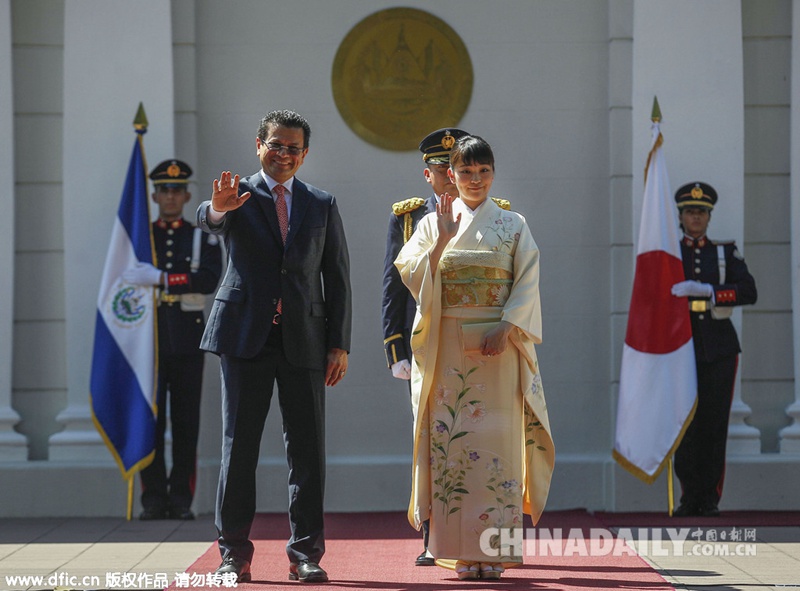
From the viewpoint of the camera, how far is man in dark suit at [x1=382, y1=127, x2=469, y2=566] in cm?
488

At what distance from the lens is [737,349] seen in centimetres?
648

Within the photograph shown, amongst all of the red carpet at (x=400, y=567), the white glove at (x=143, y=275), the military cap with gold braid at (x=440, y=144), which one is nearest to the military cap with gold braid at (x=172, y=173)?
the white glove at (x=143, y=275)

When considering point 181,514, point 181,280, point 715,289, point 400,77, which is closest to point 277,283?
point 181,280

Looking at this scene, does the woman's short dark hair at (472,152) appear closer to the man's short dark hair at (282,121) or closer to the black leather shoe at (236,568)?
the man's short dark hair at (282,121)

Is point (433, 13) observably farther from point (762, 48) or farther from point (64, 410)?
point (64, 410)

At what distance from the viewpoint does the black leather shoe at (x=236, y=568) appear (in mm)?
4117

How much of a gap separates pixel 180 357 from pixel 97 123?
1460mm

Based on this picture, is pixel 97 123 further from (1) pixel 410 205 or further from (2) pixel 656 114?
(2) pixel 656 114

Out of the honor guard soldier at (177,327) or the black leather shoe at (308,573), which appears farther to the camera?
the honor guard soldier at (177,327)

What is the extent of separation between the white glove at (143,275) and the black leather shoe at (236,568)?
260cm

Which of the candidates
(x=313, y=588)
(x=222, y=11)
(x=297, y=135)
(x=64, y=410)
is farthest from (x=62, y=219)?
(x=313, y=588)

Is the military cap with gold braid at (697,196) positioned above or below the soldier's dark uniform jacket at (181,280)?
above

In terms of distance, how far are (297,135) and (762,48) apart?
12.4ft

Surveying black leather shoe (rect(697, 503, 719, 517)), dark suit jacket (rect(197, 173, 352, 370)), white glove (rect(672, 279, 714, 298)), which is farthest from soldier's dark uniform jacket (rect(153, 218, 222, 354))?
black leather shoe (rect(697, 503, 719, 517))
